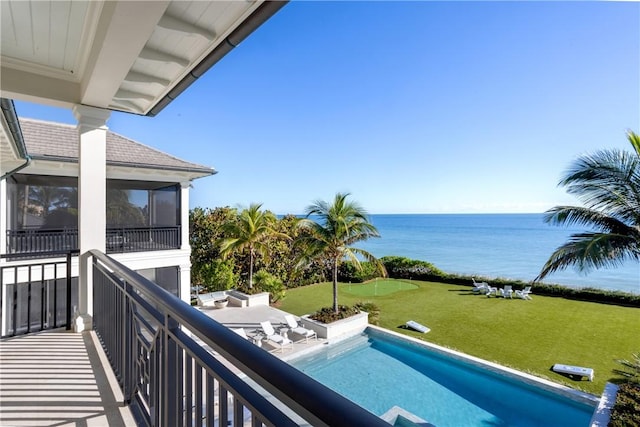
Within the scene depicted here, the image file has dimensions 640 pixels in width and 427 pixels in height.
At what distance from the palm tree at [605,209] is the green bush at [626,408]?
2.79m

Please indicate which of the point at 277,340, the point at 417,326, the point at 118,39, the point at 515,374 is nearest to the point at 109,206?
the point at 277,340

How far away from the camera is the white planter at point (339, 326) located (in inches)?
431

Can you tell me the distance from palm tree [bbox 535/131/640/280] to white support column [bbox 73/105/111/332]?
370 inches

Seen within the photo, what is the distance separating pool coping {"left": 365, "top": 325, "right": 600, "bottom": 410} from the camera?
7547 mm

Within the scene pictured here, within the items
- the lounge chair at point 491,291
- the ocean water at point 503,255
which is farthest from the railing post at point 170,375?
the ocean water at point 503,255

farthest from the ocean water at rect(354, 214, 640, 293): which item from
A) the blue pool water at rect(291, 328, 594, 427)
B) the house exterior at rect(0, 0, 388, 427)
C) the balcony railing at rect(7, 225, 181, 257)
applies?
the house exterior at rect(0, 0, 388, 427)

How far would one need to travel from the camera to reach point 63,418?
232 centimetres

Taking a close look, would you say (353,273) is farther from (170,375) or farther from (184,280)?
(170,375)

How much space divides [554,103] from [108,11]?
24.6 meters

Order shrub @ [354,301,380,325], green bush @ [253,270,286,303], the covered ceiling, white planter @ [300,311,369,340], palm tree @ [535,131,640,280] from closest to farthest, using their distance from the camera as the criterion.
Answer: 1. the covered ceiling
2. palm tree @ [535,131,640,280]
3. white planter @ [300,311,369,340]
4. shrub @ [354,301,380,325]
5. green bush @ [253,270,286,303]

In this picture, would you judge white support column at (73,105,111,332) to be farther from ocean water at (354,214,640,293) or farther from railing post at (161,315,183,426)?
ocean water at (354,214,640,293)

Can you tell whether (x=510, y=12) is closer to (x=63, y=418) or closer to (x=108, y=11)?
(x=108, y=11)

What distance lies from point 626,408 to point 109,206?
53.3 feet

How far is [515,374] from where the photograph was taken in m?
8.52
